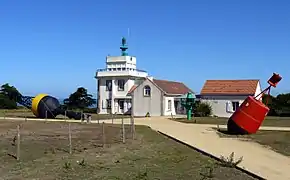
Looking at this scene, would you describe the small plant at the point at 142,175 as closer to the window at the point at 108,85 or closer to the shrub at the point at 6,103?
the window at the point at 108,85

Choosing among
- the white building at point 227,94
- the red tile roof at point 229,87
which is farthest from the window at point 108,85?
the red tile roof at point 229,87

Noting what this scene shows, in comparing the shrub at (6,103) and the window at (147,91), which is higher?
the window at (147,91)

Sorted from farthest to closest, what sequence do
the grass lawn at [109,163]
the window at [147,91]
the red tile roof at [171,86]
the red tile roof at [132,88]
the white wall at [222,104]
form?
1. the red tile roof at [132,88]
2. the red tile roof at [171,86]
3. the window at [147,91]
4. the white wall at [222,104]
5. the grass lawn at [109,163]

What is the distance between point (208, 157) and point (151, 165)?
2740 millimetres

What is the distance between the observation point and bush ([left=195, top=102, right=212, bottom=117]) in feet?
165

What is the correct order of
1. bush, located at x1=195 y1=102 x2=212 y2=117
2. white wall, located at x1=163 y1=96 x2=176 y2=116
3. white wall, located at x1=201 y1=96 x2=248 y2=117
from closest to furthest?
bush, located at x1=195 y1=102 x2=212 y2=117
white wall, located at x1=201 y1=96 x2=248 y2=117
white wall, located at x1=163 y1=96 x2=176 y2=116

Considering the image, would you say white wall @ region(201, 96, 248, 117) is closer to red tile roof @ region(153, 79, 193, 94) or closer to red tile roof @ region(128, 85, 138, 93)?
red tile roof @ region(153, 79, 193, 94)

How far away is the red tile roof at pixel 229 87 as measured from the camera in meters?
51.6

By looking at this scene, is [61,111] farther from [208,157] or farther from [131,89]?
[208,157]

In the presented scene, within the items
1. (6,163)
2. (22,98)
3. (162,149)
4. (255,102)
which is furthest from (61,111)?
(6,163)

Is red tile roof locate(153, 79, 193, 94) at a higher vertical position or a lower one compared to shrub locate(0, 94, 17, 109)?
higher

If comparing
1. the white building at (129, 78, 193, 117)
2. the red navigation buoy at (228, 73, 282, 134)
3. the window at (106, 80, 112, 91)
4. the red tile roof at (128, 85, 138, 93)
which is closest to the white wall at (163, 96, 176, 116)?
the white building at (129, 78, 193, 117)

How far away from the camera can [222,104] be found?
52.0 meters

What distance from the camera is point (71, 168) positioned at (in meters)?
11.2
